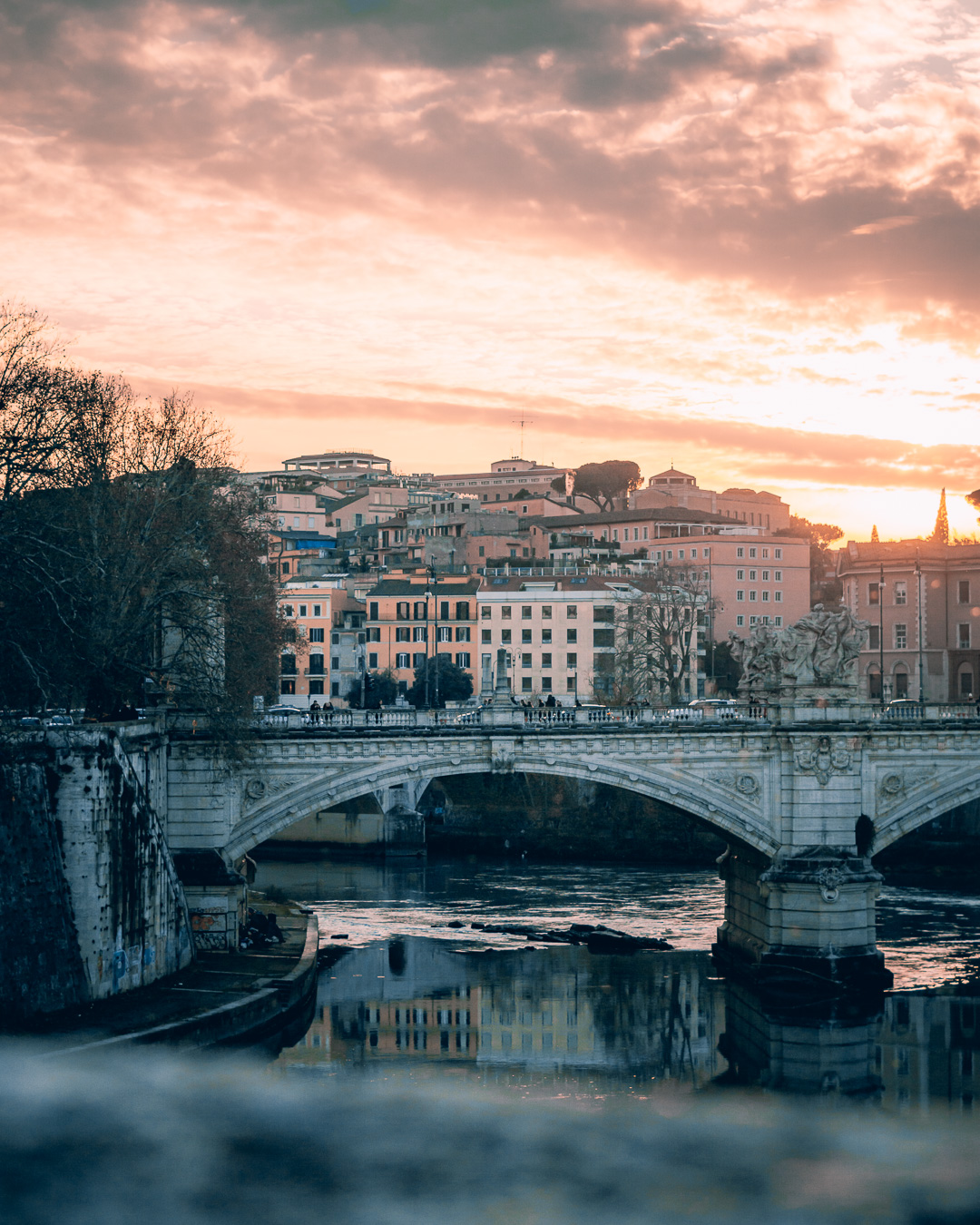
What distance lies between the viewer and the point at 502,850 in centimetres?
6397

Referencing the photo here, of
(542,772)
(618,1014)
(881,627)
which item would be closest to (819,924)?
(618,1014)

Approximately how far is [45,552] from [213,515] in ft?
43.9

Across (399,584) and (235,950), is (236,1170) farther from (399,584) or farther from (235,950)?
(399,584)

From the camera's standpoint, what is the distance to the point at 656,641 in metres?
71.1

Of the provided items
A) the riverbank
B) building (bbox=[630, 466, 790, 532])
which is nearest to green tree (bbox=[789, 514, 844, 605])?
building (bbox=[630, 466, 790, 532])

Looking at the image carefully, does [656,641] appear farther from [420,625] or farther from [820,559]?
[820,559]

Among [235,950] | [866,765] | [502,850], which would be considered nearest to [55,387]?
[235,950]

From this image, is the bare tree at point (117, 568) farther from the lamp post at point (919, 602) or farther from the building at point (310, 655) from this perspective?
the building at point (310, 655)

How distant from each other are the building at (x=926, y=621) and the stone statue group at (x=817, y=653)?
2881 cm

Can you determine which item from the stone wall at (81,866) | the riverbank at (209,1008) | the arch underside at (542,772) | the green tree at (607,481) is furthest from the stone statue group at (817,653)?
the green tree at (607,481)

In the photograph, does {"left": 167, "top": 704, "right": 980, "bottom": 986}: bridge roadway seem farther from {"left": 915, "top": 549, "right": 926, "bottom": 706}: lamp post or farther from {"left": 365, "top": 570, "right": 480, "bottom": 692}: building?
{"left": 365, "top": 570, "right": 480, "bottom": 692}: building

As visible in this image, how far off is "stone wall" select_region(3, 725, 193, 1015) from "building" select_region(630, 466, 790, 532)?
3494 inches

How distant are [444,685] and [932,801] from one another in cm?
4335

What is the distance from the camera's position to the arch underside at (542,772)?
37375mm
